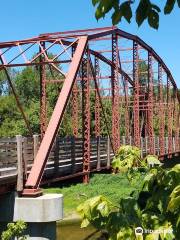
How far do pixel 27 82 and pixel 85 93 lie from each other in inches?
2242

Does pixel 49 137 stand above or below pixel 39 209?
above

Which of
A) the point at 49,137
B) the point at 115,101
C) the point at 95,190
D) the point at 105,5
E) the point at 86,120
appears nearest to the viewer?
the point at 105,5

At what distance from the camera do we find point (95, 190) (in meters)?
20.2

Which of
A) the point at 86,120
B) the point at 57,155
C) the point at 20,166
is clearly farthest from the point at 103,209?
the point at 86,120

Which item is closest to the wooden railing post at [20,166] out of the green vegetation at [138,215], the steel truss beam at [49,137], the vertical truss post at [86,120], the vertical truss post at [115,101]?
the steel truss beam at [49,137]

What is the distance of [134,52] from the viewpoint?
33062 mm

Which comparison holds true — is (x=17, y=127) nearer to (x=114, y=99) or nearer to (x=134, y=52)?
(x=134, y=52)

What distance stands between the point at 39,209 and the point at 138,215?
8346 millimetres

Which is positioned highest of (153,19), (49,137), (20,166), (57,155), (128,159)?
(153,19)

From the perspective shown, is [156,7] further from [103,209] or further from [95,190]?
[95,190]

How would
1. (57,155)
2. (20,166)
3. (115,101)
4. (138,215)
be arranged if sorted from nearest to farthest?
1. (138,215)
2. (20,166)
3. (57,155)
4. (115,101)

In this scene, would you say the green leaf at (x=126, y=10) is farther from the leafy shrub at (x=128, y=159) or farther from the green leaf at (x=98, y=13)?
the leafy shrub at (x=128, y=159)

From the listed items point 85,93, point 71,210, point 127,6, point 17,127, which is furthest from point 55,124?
point 17,127

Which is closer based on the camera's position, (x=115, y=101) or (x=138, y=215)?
(x=138, y=215)
